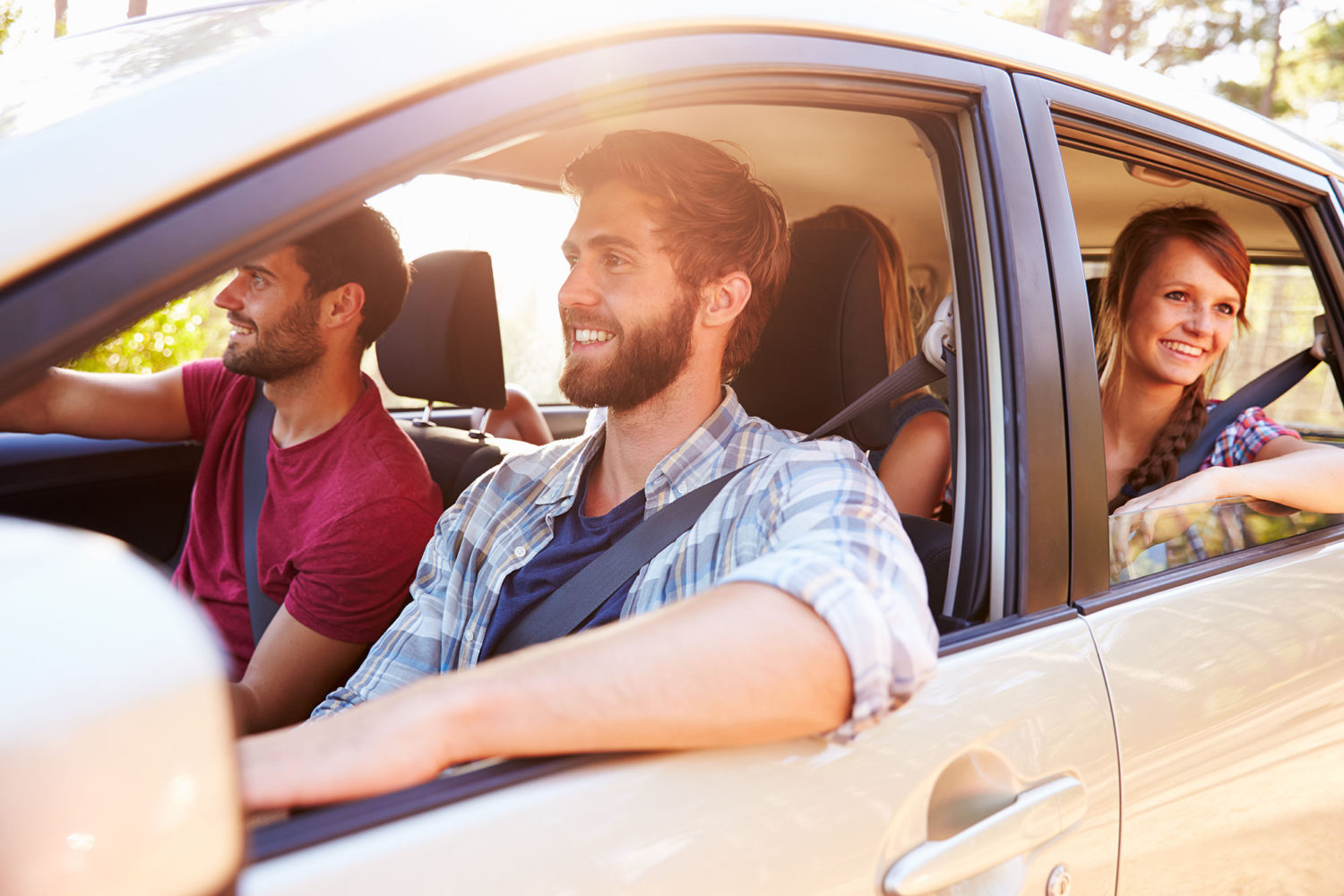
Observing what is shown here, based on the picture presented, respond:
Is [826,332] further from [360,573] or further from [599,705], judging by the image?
[599,705]

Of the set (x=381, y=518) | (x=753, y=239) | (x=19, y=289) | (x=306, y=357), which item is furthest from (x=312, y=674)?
(x=19, y=289)

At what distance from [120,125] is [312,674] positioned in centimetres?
142

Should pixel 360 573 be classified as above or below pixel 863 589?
below

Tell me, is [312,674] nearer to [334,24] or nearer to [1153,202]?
[334,24]

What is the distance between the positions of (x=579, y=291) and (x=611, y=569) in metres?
0.55

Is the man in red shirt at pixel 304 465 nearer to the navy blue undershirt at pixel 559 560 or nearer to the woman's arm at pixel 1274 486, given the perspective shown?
the navy blue undershirt at pixel 559 560

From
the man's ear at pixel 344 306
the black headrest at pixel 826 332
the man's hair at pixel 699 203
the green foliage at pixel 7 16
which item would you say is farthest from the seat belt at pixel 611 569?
the green foliage at pixel 7 16

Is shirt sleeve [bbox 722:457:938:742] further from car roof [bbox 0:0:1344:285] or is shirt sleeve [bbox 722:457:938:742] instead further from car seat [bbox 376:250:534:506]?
car seat [bbox 376:250:534:506]

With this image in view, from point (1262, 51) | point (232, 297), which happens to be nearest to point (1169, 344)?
point (232, 297)

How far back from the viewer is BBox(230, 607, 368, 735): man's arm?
198 centimetres

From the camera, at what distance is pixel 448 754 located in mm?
895

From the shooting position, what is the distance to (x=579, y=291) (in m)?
1.91

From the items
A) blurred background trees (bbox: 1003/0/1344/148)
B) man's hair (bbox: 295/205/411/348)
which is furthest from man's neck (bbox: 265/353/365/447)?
blurred background trees (bbox: 1003/0/1344/148)

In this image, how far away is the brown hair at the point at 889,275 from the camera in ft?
7.83
